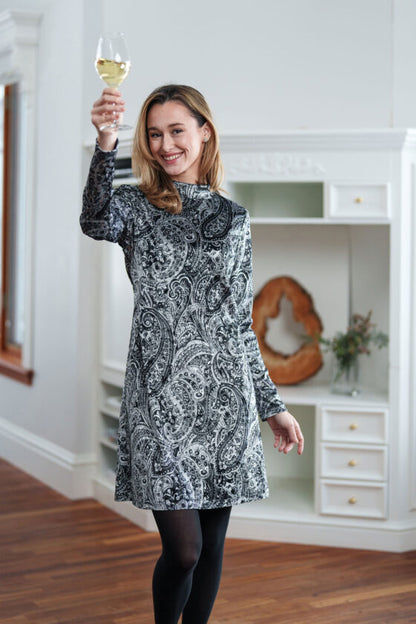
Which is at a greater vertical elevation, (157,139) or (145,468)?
(157,139)

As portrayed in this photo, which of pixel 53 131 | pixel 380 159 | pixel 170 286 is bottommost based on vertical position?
pixel 170 286

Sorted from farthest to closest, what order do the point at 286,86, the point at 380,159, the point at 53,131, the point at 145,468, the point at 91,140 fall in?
the point at 53,131 → the point at 91,140 → the point at 286,86 → the point at 380,159 → the point at 145,468

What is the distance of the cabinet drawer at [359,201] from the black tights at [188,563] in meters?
1.81

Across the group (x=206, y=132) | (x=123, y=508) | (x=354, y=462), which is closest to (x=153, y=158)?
(x=206, y=132)

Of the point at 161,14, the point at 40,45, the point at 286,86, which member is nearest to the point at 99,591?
the point at 286,86

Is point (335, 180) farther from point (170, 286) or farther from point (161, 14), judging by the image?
point (170, 286)

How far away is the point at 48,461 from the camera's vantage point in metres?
4.35

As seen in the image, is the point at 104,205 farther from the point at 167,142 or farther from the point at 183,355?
the point at 183,355

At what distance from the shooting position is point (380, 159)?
11.1 feet

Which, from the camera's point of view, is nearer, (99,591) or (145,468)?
(145,468)

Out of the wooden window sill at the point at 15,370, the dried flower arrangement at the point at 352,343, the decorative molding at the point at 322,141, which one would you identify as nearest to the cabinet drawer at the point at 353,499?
the dried flower arrangement at the point at 352,343

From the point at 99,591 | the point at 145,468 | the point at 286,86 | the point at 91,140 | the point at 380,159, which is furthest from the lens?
the point at 91,140

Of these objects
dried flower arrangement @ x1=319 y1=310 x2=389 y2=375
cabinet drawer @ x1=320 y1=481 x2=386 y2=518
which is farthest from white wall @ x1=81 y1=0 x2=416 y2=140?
cabinet drawer @ x1=320 y1=481 x2=386 y2=518

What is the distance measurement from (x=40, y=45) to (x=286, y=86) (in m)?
1.47
